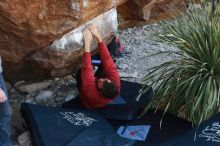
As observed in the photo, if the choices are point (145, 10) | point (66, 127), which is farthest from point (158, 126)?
point (145, 10)

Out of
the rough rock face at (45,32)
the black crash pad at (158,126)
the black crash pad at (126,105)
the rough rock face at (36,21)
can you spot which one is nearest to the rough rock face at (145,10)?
the rough rock face at (45,32)

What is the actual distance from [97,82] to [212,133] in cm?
116

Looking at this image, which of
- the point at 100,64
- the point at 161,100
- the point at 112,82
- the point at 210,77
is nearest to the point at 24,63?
the point at 100,64

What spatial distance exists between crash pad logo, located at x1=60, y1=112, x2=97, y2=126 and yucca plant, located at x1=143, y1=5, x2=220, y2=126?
544 millimetres

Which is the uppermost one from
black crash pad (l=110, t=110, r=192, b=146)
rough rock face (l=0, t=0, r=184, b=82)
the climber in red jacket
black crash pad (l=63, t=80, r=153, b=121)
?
rough rock face (l=0, t=0, r=184, b=82)

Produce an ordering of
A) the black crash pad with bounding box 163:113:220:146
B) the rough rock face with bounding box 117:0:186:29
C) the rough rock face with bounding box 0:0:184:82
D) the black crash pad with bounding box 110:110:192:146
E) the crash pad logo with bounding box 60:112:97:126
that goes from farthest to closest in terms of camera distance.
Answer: the rough rock face with bounding box 117:0:186:29 < the rough rock face with bounding box 0:0:184:82 < the crash pad logo with bounding box 60:112:97:126 < the black crash pad with bounding box 110:110:192:146 < the black crash pad with bounding box 163:113:220:146

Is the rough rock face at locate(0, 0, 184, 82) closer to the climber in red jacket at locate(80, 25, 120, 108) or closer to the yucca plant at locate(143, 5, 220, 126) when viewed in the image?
the climber in red jacket at locate(80, 25, 120, 108)

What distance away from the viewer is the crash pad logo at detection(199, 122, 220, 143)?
157 inches

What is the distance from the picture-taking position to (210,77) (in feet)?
13.7

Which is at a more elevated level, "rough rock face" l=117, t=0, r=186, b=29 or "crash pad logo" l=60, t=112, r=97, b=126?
"rough rock face" l=117, t=0, r=186, b=29

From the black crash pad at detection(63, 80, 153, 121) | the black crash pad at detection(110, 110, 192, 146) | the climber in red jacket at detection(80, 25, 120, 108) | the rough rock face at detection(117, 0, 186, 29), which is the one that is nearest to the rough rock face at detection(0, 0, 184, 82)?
the climber in red jacket at detection(80, 25, 120, 108)

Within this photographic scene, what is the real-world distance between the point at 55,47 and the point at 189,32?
1.34 m

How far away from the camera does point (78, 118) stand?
4410 mm

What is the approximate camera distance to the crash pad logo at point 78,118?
171 inches
